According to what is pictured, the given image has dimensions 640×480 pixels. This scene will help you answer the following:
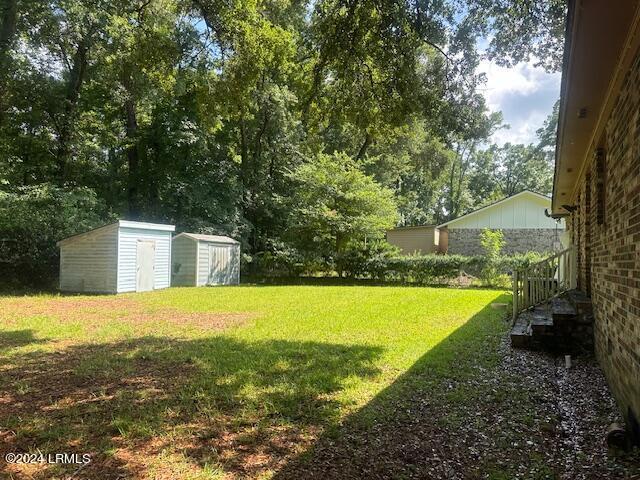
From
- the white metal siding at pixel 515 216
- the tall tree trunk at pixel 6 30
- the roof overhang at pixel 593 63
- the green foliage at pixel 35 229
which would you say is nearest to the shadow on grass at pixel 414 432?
the roof overhang at pixel 593 63

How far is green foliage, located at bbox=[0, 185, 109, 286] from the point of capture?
1499 centimetres

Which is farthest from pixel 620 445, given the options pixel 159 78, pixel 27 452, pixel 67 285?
pixel 67 285

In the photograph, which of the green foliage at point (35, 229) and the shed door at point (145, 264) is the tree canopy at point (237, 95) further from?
the shed door at point (145, 264)

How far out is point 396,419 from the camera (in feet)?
12.1

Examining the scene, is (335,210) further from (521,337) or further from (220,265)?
(521,337)

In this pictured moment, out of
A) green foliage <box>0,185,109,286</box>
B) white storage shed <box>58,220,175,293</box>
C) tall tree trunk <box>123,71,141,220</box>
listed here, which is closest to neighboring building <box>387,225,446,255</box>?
tall tree trunk <box>123,71,141,220</box>

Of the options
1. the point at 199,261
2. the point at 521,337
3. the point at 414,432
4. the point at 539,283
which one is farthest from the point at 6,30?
the point at 414,432

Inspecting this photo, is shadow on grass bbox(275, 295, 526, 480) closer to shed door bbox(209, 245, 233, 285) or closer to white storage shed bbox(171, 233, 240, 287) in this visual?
white storage shed bbox(171, 233, 240, 287)

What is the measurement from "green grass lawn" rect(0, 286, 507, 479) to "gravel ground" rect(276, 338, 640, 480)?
0.61ft

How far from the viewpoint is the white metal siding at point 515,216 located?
23.4 metres

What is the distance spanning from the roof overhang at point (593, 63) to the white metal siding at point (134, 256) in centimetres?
1274

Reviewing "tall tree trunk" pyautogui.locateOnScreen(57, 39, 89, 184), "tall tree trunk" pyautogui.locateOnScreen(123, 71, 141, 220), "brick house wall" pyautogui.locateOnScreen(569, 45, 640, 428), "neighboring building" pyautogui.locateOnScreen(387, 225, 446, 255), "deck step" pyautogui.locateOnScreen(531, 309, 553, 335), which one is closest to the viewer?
"brick house wall" pyautogui.locateOnScreen(569, 45, 640, 428)

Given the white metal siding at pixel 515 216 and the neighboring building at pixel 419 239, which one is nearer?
the white metal siding at pixel 515 216

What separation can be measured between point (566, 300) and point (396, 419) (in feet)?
16.7
